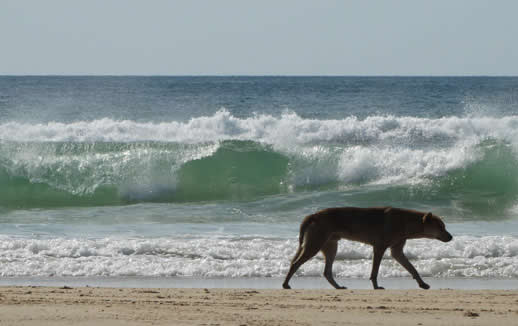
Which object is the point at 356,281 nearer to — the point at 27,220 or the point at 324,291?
the point at 324,291

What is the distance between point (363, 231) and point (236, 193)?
11.1m

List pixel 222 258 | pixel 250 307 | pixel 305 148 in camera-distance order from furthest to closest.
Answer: pixel 305 148 < pixel 222 258 < pixel 250 307

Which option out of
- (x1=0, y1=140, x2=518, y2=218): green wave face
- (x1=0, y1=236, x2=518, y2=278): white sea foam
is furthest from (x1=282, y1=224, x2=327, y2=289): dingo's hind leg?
(x1=0, y1=140, x2=518, y2=218): green wave face

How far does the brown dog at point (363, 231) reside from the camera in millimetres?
9008

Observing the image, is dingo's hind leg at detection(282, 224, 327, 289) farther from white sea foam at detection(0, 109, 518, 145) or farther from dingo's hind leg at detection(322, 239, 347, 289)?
white sea foam at detection(0, 109, 518, 145)

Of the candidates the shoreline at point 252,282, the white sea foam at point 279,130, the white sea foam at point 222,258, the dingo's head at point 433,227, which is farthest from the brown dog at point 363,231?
the white sea foam at point 279,130

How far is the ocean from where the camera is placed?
10.4 metres

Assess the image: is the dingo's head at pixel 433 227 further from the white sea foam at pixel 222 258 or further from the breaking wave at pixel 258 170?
the breaking wave at pixel 258 170

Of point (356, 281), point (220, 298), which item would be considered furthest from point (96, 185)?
point (220, 298)

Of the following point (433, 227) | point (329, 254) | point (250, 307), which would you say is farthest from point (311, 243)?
point (250, 307)

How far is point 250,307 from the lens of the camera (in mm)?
7273

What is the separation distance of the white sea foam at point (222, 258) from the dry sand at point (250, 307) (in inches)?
64.7

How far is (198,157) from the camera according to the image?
2225 centimetres

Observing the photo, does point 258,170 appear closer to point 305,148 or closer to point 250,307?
point 305,148
